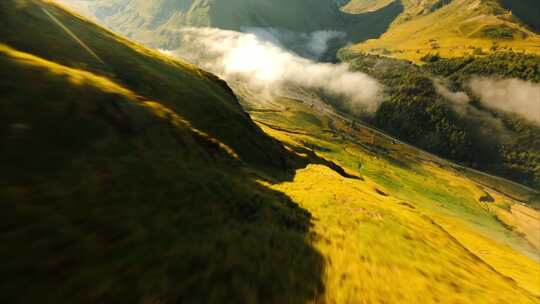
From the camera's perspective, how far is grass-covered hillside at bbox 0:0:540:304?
9.93 meters

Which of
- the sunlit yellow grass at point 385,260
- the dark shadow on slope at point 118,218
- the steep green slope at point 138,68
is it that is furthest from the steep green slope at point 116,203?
the sunlit yellow grass at point 385,260

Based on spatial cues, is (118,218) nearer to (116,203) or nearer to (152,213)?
(116,203)

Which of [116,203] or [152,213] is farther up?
[116,203]

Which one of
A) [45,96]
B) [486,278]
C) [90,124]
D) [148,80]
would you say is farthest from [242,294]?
[148,80]

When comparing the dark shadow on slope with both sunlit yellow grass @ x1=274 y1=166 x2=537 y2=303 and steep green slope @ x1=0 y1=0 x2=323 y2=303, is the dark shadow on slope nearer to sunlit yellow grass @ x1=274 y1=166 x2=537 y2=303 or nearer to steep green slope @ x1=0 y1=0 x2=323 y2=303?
steep green slope @ x1=0 y1=0 x2=323 y2=303

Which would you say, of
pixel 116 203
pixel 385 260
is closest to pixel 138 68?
pixel 116 203

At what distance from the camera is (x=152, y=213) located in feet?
47.2

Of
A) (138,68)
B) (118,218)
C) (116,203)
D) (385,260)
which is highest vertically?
(138,68)

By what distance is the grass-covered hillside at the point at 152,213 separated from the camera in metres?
9.93

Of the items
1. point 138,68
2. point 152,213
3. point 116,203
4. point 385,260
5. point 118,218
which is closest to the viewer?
point 118,218

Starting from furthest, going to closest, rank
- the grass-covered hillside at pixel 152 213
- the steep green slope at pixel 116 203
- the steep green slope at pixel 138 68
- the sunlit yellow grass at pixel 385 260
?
the steep green slope at pixel 138 68
the sunlit yellow grass at pixel 385 260
the grass-covered hillside at pixel 152 213
the steep green slope at pixel 116 203

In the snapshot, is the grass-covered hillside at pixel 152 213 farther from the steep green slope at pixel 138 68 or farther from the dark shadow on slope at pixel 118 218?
the steep green slope at pixel 138 68

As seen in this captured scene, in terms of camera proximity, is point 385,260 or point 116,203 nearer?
point 116,203

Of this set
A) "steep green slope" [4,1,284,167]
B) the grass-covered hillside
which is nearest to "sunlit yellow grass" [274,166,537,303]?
the grass-covered hillside
